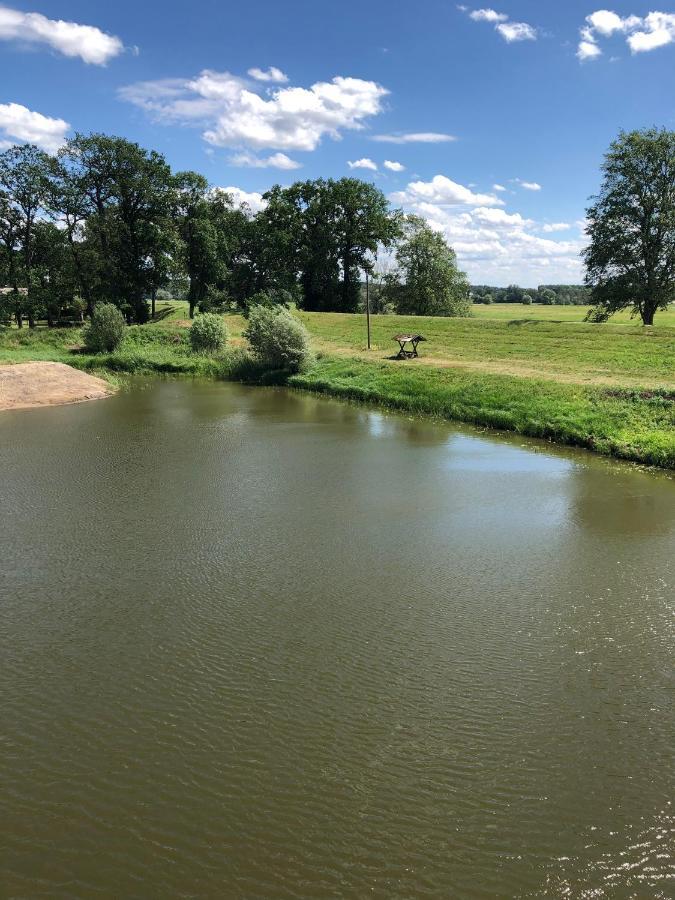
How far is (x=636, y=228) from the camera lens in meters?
46.7

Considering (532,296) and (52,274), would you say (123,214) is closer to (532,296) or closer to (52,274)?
(52,274)

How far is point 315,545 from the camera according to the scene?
11.6 m

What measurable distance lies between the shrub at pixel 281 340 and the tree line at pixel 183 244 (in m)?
21.6

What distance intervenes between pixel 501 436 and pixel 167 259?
42.1m

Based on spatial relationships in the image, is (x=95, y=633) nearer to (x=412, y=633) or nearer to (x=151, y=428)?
(x=412, y=633)

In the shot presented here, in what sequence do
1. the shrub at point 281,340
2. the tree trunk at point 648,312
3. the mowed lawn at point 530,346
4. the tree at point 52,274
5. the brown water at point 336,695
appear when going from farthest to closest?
the tree at point 52,274 < the tree trunk at point 648,312 < the shrub at point 281,340 < the mowed lawn at point 530,346 < the brown water at point 336,695

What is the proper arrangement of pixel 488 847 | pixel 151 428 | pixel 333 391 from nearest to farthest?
pixel 488 847, pixel 151 428, pixel 333 391

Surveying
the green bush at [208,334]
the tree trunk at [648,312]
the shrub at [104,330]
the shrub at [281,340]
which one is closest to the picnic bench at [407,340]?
the shrub at [281,340]

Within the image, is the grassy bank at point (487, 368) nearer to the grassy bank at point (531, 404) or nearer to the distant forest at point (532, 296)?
the grassy bank at point (531, 404)

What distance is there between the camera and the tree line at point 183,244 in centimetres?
5147

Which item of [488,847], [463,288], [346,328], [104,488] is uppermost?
[463,288]

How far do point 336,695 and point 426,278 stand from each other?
66.7 m

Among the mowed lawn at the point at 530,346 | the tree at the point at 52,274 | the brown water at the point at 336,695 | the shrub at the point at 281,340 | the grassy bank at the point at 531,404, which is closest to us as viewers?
the brown water at the point at 336,695

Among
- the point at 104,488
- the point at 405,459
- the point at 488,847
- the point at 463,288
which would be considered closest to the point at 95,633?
the point at 488,847
